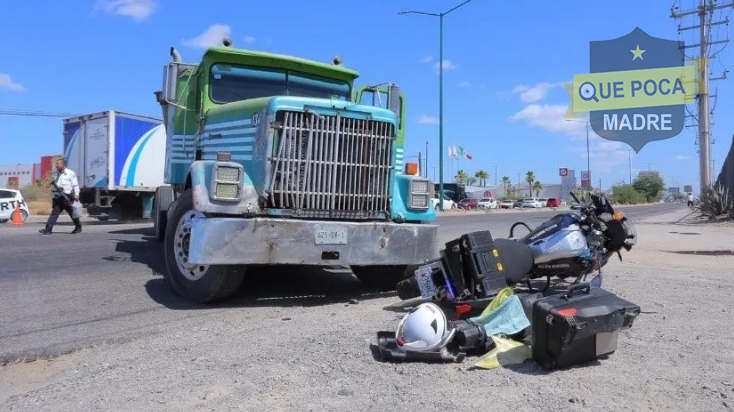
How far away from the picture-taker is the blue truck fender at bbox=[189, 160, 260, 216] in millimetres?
5883

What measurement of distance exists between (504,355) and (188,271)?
12.1ft

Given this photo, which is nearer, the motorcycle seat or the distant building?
the motorcycle seat

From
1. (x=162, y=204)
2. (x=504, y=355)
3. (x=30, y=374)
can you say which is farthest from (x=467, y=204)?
(x=30, y=374)

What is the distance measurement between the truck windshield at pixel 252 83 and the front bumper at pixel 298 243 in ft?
6.92

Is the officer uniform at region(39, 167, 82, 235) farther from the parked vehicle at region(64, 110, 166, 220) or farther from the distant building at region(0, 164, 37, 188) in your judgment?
the distant building at region(0, 164, 37, 188)

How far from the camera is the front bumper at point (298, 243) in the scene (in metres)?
5.84

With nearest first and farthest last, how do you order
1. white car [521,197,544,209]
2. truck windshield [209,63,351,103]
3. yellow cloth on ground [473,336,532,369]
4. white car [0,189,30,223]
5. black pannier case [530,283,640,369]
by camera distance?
black pannier case [530,283,640,369], yellow cloth on ground [473,336,532,369], truck windshield [209,63,351,103], white car [0,189,30,223], white car [521,197,544,209]

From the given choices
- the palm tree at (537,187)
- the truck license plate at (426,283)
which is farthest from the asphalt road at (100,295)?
the palm tree at (537,187)

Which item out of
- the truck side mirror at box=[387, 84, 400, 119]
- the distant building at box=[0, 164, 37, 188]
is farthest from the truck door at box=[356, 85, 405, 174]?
the distant building at box=[0, 164, 37, 188]

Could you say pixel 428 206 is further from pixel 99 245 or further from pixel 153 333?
pixel 99 245

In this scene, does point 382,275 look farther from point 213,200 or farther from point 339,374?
point 339,374

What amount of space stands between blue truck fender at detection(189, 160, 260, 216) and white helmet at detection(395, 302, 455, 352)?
7.87 feet

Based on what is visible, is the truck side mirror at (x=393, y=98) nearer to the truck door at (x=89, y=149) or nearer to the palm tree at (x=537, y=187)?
the truck door at (x=89, y=149)

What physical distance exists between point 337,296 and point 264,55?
10.1ft
